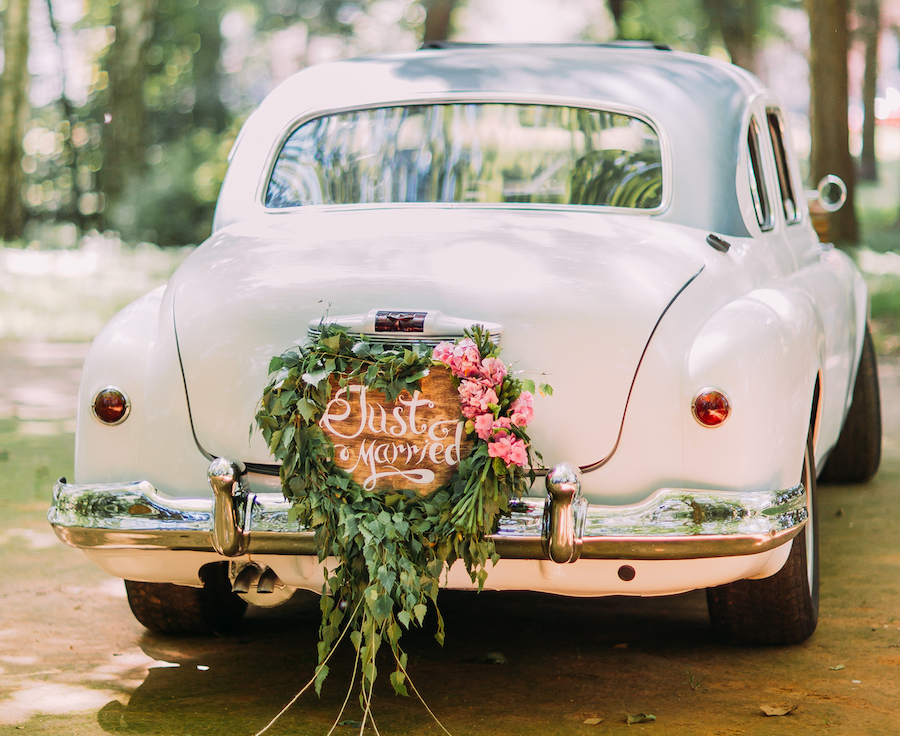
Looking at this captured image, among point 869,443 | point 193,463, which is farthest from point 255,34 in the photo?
point 193,463

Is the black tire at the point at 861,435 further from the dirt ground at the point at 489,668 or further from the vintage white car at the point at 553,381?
the vintage white car at the point at 553,381

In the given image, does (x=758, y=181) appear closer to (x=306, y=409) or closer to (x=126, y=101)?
(x=306, y=409)

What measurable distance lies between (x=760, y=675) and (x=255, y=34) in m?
25.9

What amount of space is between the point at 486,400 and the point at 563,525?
0.38m

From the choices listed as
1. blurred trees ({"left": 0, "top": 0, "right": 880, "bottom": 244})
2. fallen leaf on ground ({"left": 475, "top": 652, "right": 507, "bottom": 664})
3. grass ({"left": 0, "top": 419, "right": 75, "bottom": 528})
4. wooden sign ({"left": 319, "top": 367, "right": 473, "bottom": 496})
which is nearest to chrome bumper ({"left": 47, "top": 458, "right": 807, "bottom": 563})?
wooden sign ({"left": 319, "top": 367, "right": 473, "bottom": 496})

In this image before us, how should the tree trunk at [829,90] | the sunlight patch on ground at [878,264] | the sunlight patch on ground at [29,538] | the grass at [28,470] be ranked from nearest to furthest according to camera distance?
1. the sunlight patch on ground at [29,538]
2. the grass at [28,470]
3. the tree trunk at [829,90]
4. the sunlight patch on ground at [878,264]

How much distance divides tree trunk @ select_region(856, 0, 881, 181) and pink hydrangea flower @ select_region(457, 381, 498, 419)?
2210 cm

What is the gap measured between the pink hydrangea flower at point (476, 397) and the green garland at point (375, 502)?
3cm

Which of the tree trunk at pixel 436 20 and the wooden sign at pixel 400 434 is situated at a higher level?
the tree trunk at pixel 436 20

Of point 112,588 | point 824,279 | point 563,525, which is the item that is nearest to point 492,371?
point 563,525

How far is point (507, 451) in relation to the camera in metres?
2.99

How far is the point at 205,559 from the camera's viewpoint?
3.30m

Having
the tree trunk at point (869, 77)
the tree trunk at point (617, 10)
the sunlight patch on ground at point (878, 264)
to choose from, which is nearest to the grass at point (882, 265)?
the sunlight patch on ground at point (878, 264)

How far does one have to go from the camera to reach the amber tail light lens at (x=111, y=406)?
11.1 feet
